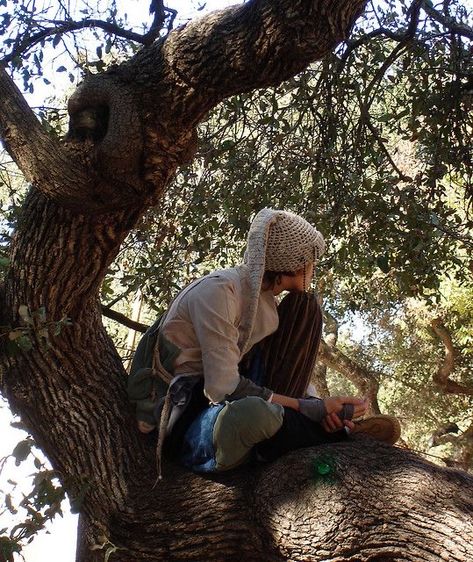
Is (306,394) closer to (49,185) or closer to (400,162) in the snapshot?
(49,185)

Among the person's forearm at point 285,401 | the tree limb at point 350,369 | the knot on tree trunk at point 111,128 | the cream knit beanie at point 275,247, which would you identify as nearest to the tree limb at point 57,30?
the knot on tree trunk at point 111,128

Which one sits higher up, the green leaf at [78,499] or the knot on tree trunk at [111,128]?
the knot on tree trunk at [111,128]

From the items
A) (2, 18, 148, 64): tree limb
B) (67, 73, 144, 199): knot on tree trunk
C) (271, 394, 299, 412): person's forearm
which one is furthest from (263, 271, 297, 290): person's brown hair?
(2, 18, 148, 64): tree limb

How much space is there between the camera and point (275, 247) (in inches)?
140

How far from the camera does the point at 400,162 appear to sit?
11242 millimetres

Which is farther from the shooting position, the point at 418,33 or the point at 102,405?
the point at 418,33

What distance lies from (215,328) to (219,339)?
4 cm

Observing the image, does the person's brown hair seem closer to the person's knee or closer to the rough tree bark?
the rough tree bark

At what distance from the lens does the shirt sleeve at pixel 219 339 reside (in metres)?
3.25

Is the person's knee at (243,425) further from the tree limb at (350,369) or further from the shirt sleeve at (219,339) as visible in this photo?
the tree limb at (350,369)

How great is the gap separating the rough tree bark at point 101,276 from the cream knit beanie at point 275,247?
0.44 m

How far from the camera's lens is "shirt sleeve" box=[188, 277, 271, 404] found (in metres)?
3.25

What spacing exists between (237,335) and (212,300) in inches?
6.6

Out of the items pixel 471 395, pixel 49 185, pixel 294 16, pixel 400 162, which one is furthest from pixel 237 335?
pixel 471 395
